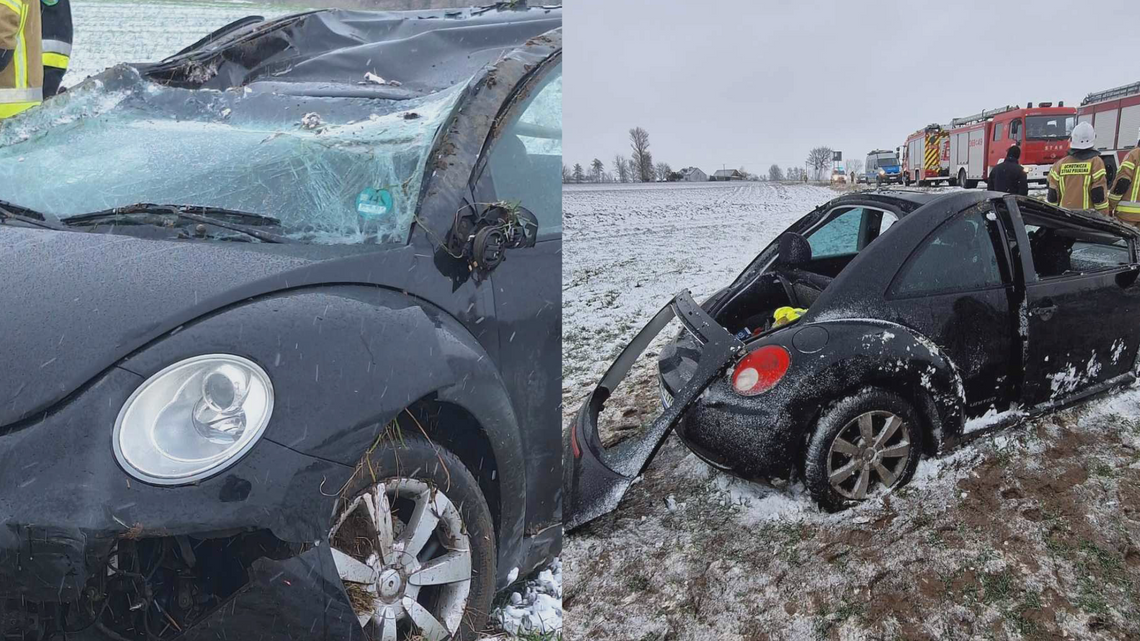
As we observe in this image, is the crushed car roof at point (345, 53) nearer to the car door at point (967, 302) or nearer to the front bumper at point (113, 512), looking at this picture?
the front bumper at point (113, 512)

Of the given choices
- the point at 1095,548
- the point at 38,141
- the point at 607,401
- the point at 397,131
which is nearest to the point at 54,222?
the point at 38,141

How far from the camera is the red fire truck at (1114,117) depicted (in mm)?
1467

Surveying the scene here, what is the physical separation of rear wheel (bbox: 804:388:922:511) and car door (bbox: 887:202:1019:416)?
0.19 metres

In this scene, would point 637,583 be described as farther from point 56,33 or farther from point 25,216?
point 56,33

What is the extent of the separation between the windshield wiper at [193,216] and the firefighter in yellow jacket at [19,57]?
25 centimetres

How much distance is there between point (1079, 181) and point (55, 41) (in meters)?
2.28


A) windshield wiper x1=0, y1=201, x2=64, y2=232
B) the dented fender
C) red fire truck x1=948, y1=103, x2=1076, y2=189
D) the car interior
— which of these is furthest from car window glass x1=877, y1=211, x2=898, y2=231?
windshield wiper x1=0, y1=201, x2=64, y2=232

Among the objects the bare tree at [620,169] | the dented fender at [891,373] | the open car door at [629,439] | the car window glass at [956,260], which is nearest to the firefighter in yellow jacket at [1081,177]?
the car window glass at [956,260]

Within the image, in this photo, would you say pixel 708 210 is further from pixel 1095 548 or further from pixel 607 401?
pixel 1095 548

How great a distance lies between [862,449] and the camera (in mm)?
1399

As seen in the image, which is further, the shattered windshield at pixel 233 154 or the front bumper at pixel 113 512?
the shattered windshield at pixel 233 154

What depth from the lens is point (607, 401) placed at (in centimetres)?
129

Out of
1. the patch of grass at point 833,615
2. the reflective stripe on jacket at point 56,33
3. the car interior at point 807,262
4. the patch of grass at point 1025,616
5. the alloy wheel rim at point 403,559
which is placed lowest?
the patch of grass at point 833,615

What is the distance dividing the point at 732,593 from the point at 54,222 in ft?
3.60
